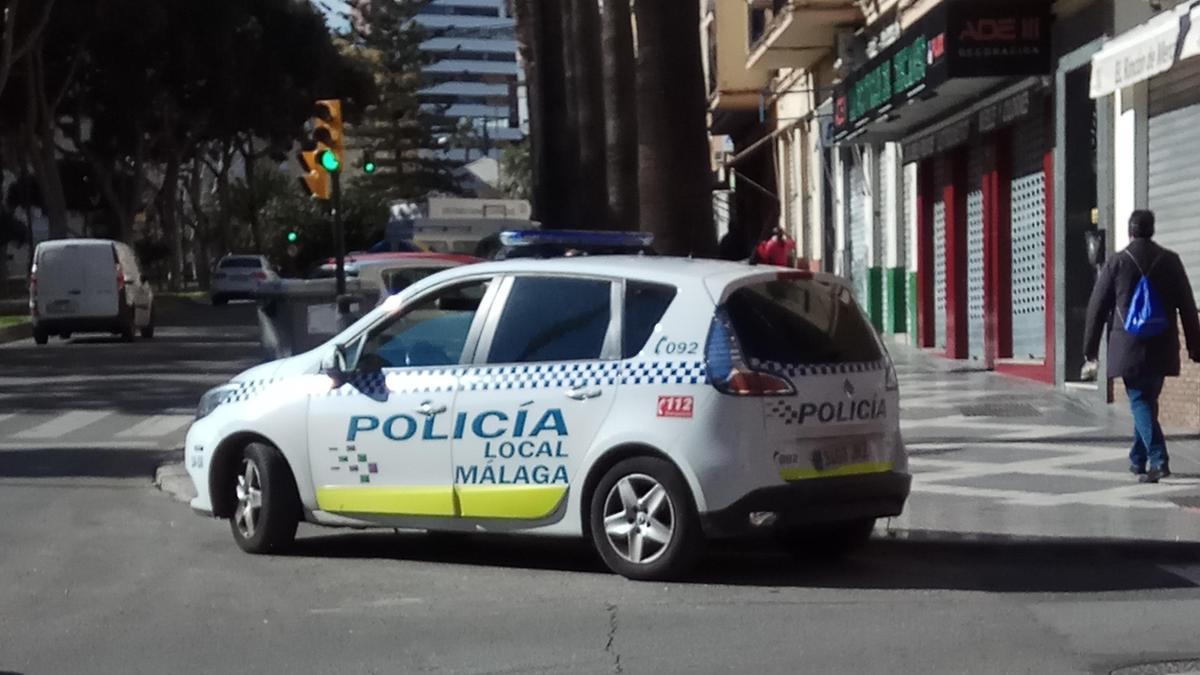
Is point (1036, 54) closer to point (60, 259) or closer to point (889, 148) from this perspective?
point (889, 148)

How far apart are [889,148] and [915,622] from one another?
852 inches

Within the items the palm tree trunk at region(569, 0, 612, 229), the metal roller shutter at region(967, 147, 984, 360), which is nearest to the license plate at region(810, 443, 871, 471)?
the palm tree trunk at region(569, 0, 612, 229)

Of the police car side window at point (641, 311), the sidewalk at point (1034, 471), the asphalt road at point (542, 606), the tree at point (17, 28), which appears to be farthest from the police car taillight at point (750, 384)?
the tree at point (17, 28)

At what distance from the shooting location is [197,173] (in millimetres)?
72000

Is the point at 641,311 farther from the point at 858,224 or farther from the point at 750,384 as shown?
the point at 858,224

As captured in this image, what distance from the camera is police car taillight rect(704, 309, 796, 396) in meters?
9.07

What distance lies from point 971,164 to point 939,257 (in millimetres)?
2269

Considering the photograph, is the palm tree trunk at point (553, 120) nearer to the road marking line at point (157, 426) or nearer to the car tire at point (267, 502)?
the road marking line at point (157, 426)

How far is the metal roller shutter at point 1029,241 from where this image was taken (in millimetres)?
21016

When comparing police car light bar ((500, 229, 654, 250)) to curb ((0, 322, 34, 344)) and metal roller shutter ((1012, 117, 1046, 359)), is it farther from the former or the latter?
curb ((0, 322, 34, 344))

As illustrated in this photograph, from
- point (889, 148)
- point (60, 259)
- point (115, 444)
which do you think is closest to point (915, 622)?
point (115, 444)

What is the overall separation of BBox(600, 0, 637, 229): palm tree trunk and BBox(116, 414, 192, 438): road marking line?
459 cm

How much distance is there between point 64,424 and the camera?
1898 cm

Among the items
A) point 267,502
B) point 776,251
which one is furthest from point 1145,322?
point 776,251
